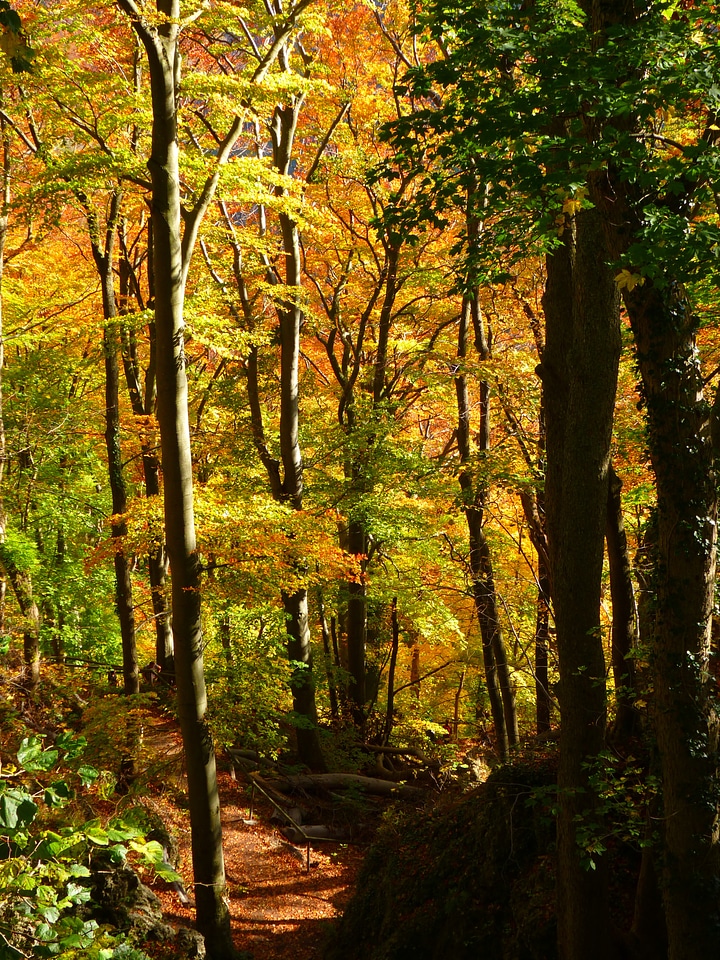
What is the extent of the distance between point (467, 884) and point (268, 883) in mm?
5070

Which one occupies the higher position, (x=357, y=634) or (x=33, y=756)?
(x=33, y=756)

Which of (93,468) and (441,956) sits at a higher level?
(93,468)

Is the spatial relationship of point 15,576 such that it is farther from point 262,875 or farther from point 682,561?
point 682,561

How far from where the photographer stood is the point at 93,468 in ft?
53.9

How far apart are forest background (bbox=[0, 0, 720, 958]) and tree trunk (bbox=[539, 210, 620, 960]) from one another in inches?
1.1

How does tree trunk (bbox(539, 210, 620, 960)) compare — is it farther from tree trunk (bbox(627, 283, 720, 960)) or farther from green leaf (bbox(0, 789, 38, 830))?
green leaf (bbox(0, 789, 38, 830))

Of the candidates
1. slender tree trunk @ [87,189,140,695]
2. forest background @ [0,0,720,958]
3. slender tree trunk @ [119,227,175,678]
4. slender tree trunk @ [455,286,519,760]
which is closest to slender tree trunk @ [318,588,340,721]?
forest background @ [0,0,720,958]

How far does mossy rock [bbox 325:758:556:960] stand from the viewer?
6738mm

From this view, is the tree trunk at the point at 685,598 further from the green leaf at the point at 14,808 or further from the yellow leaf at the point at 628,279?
the green leaf at the point at 14,808

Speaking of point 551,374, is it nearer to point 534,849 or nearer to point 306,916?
point 534,849

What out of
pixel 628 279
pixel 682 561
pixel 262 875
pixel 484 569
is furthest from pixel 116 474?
pixel 628 279

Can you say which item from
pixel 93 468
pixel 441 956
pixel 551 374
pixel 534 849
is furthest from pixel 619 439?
pixel 93 468

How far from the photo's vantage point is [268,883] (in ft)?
37.0

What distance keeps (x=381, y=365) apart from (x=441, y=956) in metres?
10.5
